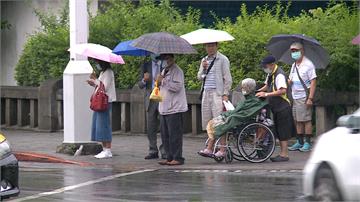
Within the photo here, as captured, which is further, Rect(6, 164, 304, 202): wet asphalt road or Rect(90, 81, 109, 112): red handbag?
Rect(90, 81, 109, 112): red handbag

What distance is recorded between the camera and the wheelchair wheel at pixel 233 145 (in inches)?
Result: 571

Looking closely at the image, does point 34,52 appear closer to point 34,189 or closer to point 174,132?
point 174,132

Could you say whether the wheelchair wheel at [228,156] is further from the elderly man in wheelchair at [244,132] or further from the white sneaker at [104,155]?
the white sneaker at [104,155]

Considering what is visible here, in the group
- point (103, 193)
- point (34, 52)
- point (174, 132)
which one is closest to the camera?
point (103, 193)

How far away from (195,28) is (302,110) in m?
4.23

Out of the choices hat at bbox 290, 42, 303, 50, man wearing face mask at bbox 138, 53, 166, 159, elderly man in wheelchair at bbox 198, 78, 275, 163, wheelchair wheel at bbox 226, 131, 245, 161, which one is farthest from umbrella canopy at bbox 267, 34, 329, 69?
man wearing face mask at bbox 138, 53, 166, 159

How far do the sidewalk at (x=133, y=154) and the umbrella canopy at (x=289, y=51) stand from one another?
166 cm

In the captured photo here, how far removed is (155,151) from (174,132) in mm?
1039

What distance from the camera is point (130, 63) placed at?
19.4 m

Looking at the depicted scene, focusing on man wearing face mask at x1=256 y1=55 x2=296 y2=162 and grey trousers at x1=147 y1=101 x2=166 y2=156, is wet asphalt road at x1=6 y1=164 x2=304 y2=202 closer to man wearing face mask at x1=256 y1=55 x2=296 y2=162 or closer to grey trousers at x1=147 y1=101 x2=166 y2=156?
man wearing face mask at x1=256 y1=55 x2=296 y2=162

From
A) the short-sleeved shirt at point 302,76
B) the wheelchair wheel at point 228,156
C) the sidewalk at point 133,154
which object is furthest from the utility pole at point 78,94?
the short-sleeved shirt at point 302,76

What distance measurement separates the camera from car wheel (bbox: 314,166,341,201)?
9305 millimetres

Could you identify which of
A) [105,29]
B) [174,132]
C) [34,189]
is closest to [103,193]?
[34,189]

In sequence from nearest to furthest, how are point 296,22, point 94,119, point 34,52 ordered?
point 94,119, point 296,22, point 34,52
